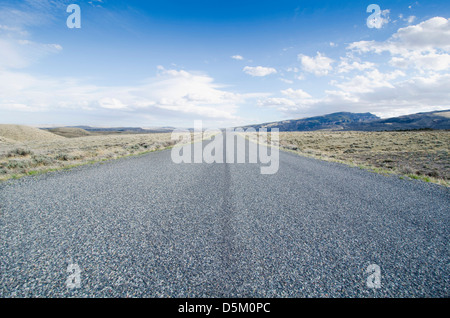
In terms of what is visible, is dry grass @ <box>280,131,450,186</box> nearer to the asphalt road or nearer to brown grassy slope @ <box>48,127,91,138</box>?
the asphalt road

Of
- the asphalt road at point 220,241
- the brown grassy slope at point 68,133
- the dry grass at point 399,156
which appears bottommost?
the asphalt road at point 220,241

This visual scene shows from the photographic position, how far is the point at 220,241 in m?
3.57

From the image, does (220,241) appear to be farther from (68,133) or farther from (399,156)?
(68,133)

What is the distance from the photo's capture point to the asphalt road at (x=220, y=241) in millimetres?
2572

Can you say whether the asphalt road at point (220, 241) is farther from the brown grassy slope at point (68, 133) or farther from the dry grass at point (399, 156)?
the brown grassy slope at point (68, 133)

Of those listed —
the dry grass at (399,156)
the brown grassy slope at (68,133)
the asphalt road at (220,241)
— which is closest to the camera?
the asphalt road at (220,241)

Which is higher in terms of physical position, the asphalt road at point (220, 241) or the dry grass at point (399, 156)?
the dry grass at point (399, 156)

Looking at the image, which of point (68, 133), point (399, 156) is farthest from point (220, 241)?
point (68, 133)

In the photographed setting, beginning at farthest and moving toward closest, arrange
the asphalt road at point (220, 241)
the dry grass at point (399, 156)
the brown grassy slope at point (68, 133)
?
the brown grassy slope at point (68, 133) < the dry grass at point (399, 156) < the asphalt road at point (220, 241)

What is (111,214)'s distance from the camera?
461 centimetres

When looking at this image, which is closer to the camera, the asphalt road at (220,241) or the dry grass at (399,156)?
the asphalt road at (220,241)

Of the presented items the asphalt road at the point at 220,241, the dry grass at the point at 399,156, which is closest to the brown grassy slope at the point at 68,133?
the dry grass at the point at 399,156
